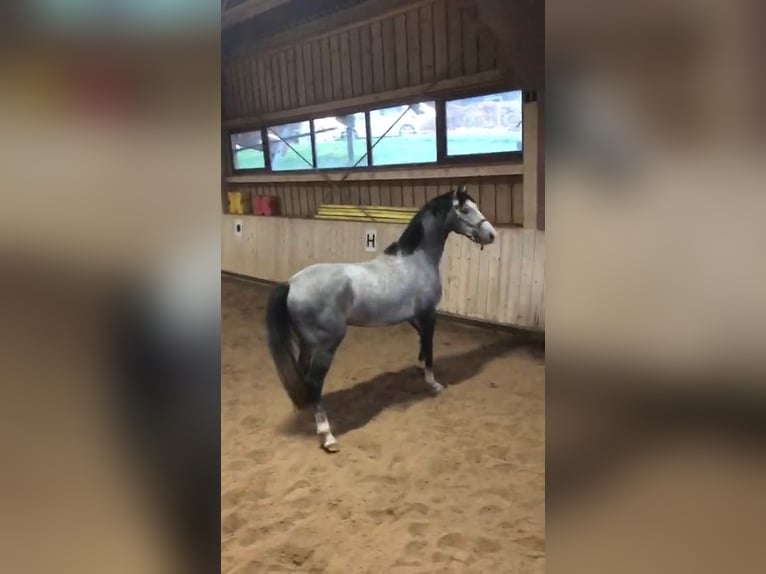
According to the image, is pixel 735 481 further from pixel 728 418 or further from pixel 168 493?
pixel 168 493

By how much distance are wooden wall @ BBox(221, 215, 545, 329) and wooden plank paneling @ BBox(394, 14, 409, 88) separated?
0.20m

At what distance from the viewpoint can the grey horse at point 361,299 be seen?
31.1 inches

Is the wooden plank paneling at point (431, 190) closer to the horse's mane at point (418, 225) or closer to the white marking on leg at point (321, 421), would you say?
the horse's mane at point (418, 225)

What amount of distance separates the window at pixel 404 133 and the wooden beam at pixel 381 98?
0.05ft

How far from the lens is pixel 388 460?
2.56ft

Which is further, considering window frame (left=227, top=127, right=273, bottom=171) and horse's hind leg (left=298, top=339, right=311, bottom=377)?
horse's hind leg (left=298, top=339, right=311, bottom=377)

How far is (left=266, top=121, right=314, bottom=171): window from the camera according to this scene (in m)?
0.79

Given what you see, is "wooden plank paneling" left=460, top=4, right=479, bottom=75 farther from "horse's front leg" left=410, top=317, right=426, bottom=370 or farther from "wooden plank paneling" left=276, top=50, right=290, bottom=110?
"horse's front leg" left=410, top=317, right=426, bottom=370

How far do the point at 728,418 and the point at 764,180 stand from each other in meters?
0.28

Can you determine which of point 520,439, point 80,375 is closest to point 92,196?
point 80,375

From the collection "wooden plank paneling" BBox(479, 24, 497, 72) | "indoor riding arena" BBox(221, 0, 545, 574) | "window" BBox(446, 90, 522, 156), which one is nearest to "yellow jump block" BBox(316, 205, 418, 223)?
"indoor riding arena" BBox(221, 0, 545, 574)

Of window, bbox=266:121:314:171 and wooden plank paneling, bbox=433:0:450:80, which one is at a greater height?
wooden plank paneling, bbox=433:0:450:80

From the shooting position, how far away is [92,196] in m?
0.58

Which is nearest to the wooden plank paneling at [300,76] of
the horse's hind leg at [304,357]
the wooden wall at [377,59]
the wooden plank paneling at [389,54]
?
the wooden wall at [377,59]
